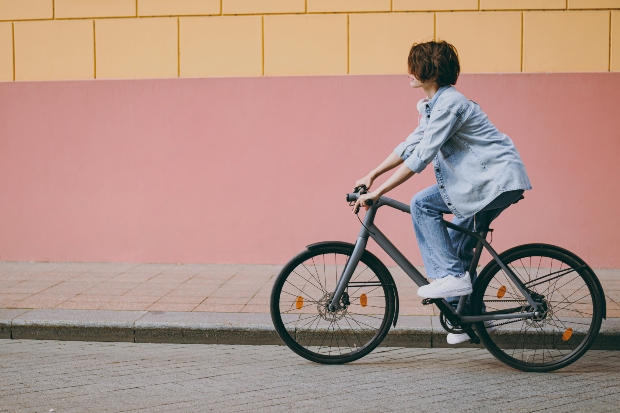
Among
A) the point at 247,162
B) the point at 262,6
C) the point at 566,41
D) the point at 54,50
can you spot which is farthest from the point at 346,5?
the point at 54,50

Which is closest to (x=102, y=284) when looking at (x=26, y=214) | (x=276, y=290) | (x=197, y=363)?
(x=26, y=214)

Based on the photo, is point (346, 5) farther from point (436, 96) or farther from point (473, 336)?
point (473, 336)

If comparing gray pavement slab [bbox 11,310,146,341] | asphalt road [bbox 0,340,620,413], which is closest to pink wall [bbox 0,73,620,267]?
gray pavement slab [bbox 11,310,146,341]

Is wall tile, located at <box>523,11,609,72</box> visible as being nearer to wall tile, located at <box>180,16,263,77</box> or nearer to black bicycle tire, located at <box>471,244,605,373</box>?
wall tile, located at <box>180,16,263,77</box>

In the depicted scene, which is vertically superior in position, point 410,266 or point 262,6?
point 262,6

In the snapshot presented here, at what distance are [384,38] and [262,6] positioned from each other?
132 centimetres

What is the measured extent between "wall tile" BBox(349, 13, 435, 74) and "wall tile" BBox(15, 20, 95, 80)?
2.85 metres

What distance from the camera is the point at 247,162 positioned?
25.7 feet

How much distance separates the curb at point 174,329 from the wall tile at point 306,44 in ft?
10.8

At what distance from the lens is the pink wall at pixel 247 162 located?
24.5 feet

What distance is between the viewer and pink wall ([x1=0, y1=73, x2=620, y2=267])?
7465mm

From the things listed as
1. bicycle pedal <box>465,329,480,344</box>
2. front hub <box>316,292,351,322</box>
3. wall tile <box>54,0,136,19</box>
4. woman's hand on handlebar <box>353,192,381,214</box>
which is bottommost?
bicycle pedal <box>465,329,480,344</box>

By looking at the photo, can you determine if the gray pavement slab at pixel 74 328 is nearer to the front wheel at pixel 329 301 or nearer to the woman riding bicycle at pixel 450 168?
the front wheel at pixel 329 301

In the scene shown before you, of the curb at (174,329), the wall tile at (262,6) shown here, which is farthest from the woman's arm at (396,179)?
the wall tile at (262,6)
